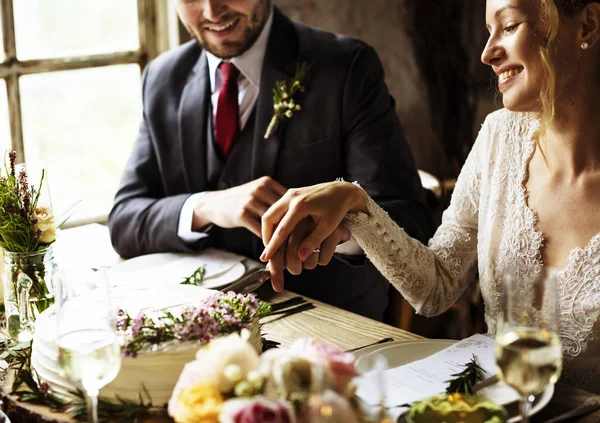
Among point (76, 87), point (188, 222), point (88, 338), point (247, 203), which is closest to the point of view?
point (88, 338)

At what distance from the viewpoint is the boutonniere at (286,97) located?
Answer: 7.47 ft

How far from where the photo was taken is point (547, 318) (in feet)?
3.30

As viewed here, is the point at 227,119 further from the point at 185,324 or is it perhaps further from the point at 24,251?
the point at 185,324

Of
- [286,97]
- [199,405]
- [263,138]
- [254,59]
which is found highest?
[254,59]

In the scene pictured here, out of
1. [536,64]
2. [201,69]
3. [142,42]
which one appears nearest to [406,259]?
[536,64]

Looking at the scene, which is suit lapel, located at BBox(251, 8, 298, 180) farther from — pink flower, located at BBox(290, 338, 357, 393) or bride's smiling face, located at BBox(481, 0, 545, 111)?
pink flower, located at BBox(290, 338, 357, 393)

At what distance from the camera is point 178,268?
1.97m

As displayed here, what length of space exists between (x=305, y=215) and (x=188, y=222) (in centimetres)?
62

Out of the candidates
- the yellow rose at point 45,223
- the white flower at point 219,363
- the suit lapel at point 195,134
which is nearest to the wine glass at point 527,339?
the white flower at point 219,363

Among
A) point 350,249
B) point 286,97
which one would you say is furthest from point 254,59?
point 350,249

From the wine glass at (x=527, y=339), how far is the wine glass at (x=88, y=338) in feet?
1.61

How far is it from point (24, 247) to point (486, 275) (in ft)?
3.14

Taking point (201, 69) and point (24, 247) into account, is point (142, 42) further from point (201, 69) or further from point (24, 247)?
point (24, 247)

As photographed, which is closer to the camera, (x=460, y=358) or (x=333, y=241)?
(x=460, y=358)
